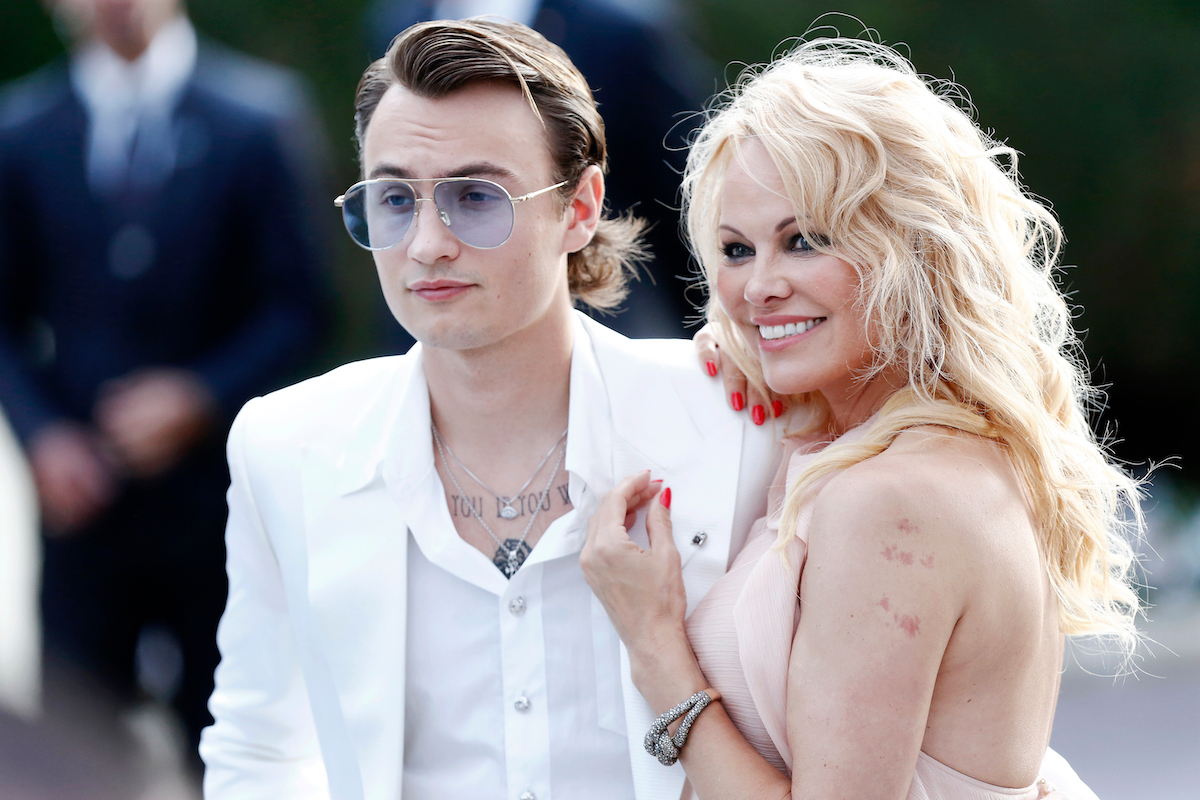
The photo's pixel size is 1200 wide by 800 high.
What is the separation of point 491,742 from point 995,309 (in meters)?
1.09

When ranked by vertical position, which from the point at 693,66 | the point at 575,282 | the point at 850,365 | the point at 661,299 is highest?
the point at 693,66

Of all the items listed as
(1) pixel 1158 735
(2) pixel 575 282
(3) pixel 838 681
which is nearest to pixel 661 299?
(2) pixel 575 282

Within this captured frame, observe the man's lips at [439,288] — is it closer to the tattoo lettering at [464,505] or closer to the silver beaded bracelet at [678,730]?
the tattoo lettering at [464,505]

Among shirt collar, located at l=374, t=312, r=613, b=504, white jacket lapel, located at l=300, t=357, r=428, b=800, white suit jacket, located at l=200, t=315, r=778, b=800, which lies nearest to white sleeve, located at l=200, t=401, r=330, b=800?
white suit jacket, located at l=200, t=315, r=778, b=800

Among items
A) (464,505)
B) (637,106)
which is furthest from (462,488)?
(637,106)

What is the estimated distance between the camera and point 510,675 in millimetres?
1646

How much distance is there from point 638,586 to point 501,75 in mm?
946

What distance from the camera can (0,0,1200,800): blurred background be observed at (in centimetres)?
299

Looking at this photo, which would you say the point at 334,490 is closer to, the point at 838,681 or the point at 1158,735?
the point at 838,681

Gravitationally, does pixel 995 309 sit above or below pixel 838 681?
above

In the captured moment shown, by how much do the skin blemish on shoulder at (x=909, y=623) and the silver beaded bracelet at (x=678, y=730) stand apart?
325 mm

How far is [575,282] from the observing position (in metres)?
2.20

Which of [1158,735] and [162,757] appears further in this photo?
[1158,735]

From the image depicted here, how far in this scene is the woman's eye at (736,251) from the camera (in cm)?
154
